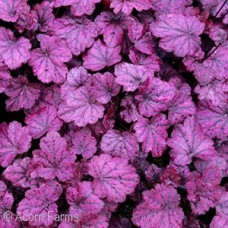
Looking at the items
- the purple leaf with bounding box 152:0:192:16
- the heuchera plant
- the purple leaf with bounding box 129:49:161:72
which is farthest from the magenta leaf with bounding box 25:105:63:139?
the purple leaf with bounding box 152:0:192:16

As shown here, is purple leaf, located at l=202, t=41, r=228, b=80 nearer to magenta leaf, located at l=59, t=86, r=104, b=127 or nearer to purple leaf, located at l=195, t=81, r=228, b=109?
purple leaf, located at l=195, t=81, r=228, b=109

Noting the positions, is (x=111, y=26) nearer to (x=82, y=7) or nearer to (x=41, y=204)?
(x=82, y=7)

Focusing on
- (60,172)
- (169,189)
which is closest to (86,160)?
(60,172)

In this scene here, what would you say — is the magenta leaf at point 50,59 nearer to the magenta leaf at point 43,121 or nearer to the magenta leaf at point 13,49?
the magenta leaf at point 13,49

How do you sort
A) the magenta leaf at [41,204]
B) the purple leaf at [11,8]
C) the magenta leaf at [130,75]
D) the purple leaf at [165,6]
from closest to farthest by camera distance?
the magenta leaf at [41,204], the magenta leaf at [130,75], the purple leaf at [11,8], the purple leaf at [165,6]

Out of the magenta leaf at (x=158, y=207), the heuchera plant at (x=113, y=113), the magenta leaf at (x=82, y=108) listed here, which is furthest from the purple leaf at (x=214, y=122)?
the magenta leaf at (x=82, y=108)

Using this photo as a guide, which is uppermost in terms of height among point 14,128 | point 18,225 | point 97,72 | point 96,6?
point 96,6

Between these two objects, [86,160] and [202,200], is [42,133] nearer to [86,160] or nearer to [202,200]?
[86,160]
